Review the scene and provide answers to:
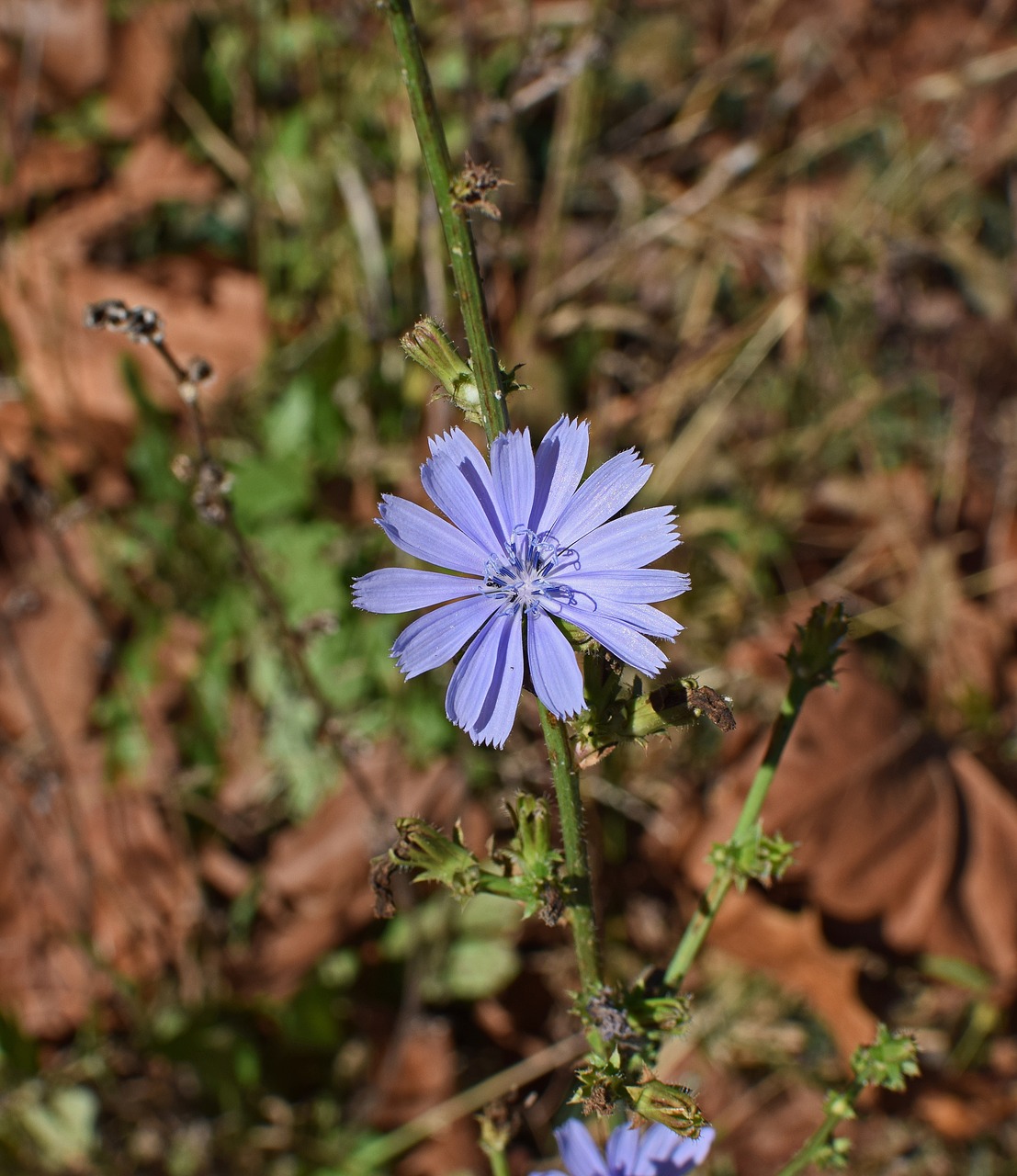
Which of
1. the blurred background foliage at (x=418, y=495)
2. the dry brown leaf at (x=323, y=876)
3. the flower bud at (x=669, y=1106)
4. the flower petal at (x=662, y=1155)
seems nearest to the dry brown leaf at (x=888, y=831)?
the blurred background foliage at (x=418, y=495)

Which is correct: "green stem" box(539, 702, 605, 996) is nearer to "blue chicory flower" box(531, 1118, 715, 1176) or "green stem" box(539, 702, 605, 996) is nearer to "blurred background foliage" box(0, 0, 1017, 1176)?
"blue chicory flower" box(531, 1118, 715, 1176)

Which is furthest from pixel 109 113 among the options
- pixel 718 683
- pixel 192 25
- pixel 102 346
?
pixel 718 683

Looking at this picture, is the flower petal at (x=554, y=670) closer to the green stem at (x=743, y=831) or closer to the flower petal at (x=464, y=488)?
the flower petal at (x=464, y=488)

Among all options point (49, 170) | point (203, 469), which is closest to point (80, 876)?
point (203, 469)

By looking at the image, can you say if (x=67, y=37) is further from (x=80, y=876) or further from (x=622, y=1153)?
(x=622, y=1153)

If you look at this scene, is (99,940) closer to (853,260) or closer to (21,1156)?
(21,1156)

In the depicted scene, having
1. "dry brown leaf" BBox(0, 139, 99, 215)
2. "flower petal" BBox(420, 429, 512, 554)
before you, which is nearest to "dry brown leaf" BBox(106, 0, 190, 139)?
"dry brown leaf" BBox(0, 139, 99, 215)

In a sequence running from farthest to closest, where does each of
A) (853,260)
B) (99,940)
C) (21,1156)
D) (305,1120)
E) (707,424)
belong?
(853,260), (707,424), (99,940), (305,1120), (21,1156)
